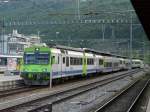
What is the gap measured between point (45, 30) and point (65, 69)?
49444 mm

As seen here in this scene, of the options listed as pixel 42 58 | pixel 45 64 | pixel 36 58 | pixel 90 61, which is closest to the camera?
pixel 45 64

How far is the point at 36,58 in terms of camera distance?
33.0 m

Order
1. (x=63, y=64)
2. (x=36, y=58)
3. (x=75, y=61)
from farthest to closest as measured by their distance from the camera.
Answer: (x=75, y=61), (x=63, y=64), (x=36, y=58)

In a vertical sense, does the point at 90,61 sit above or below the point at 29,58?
below

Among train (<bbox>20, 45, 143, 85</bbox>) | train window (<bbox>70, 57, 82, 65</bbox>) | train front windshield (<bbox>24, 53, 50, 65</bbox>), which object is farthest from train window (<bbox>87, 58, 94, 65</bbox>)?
train front windshield (<bbox>24, 53, 50, 65</bbox>)

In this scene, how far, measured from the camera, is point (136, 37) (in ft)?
285

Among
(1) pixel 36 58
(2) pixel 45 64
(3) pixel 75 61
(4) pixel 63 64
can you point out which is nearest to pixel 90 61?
(3) pixel 75 61

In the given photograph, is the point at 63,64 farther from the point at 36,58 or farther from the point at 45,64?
the point at 45,64

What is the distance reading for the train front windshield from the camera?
107 feet

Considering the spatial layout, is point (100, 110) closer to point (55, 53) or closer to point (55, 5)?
point (55, 53)

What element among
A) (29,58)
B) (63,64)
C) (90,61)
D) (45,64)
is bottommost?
(90,61)

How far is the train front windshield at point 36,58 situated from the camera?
32594 millimetres

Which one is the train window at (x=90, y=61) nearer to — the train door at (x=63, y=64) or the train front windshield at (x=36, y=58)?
the train door at (x=63, y=64)

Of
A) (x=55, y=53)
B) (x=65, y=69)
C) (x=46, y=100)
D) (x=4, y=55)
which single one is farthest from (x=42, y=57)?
(x=4, y=55)
